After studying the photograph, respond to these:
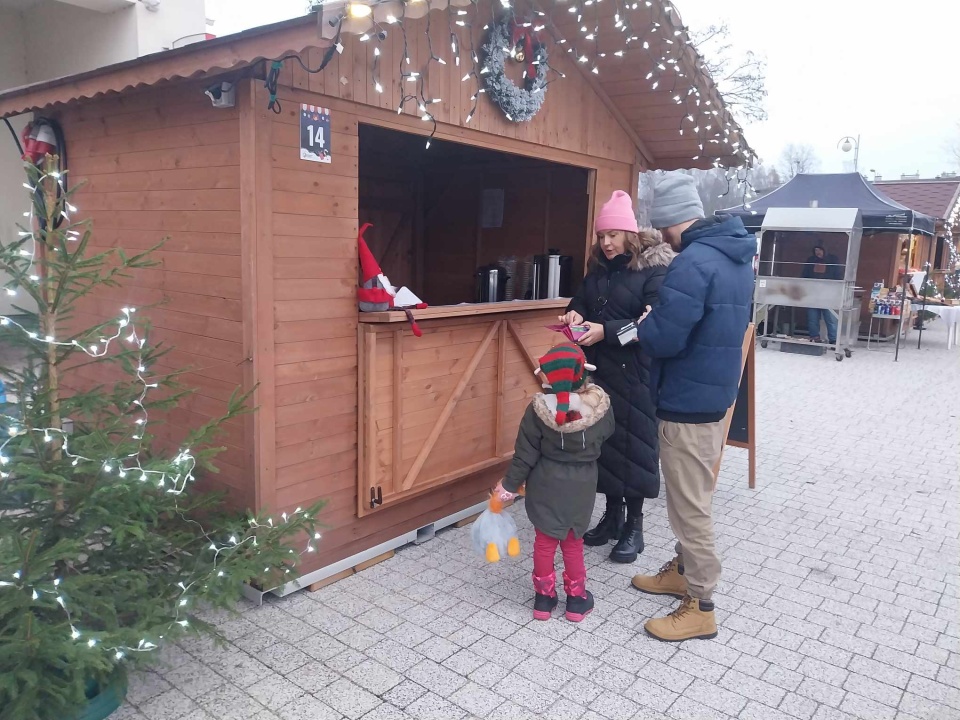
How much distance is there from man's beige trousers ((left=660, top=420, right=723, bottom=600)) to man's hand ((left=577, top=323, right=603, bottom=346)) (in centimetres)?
72

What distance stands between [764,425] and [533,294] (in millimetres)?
3413

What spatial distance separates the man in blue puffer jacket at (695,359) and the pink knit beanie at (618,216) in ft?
1.65

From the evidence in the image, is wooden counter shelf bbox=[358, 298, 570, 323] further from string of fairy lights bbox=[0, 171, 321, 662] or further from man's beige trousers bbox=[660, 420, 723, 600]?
man's beige trousers bbox=[660, 420, 723, 600]

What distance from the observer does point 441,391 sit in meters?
4.36

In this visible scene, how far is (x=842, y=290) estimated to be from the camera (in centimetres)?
1220

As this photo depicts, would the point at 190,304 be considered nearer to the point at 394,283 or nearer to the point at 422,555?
the point at 422,555

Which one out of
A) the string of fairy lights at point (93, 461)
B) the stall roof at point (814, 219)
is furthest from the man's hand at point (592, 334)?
the stall roof at point (814, 219)

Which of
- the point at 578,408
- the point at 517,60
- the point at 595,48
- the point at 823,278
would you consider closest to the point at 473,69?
the point at 517,60

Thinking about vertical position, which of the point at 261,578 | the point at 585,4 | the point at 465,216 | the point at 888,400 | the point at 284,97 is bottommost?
the point at 888,400

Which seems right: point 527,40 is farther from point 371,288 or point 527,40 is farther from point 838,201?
point 838,201

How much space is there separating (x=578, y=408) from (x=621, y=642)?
110cm

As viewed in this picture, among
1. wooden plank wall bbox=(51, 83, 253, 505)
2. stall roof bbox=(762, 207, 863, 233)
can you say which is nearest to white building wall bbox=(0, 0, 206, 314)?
wooden plank wall bbox=(51, 83, 253, 505)

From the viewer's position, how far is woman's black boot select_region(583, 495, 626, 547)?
171 inches

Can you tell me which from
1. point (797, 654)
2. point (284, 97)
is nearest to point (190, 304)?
point (284, 97)
